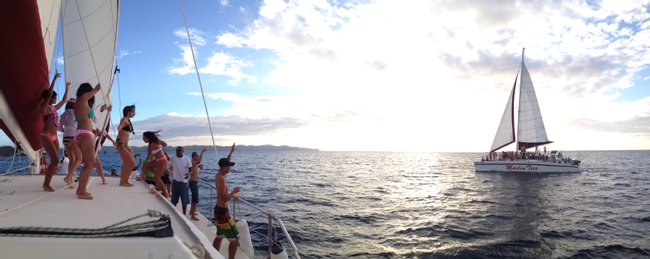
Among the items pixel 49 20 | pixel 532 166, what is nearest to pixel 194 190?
pixel 49 20

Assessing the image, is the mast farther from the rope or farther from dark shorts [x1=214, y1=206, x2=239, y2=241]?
the rope

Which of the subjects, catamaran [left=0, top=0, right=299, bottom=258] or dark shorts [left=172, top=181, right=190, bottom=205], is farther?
dark shorts [left=172, top=181, right=190, bottom=205]

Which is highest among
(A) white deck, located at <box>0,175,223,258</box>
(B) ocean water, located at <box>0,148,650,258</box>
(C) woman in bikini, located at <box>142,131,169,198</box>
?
(C) woman in bikini, located at <box>142,131,169,198</box>

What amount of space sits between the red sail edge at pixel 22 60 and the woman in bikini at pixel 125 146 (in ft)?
4.63

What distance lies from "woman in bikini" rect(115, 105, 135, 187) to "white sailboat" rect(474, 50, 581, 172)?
1679 inches

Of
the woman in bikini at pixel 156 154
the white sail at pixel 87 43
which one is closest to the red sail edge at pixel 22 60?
the woman in bikini at pixel 156 154

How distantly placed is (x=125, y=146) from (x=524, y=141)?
49347 millimetres

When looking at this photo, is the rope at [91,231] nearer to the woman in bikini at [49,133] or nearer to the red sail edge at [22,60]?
→ the red sail edge at [22,60]

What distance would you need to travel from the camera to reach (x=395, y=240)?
1212cm

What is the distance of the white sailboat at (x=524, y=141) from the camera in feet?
134

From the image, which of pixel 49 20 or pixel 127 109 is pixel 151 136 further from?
pixel 49 20

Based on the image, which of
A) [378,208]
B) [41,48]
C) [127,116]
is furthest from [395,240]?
[41,48]

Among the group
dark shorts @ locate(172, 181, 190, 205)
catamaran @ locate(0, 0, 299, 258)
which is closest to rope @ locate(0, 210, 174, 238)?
catamaran @ locate(0, 0, 299, 258)

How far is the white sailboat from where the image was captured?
134ft
